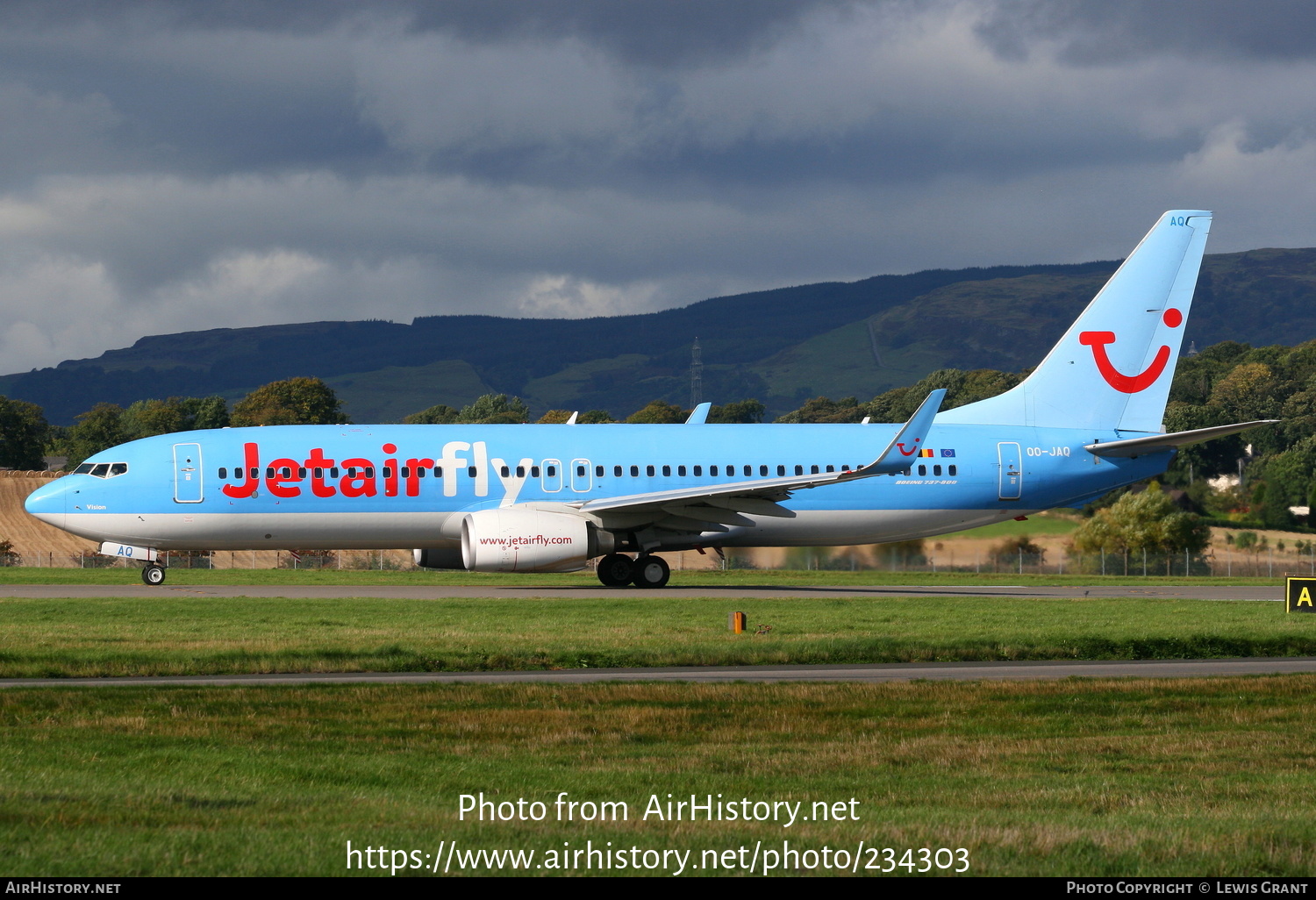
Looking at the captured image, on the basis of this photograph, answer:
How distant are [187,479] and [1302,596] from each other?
2715 cm

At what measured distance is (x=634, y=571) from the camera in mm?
38500

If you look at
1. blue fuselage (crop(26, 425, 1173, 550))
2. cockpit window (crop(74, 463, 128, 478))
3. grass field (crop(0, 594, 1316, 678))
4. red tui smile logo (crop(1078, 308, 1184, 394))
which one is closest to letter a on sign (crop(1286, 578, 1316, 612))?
grass field (crop(0, 594, 1316, 678))

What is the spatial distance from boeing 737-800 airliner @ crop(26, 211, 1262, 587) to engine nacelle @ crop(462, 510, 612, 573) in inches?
1.8

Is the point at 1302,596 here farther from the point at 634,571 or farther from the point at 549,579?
the point at 549,579

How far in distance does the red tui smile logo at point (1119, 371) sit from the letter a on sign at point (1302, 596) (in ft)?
41.9

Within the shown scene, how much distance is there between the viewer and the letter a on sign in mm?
30000

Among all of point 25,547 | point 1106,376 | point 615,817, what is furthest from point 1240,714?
point 25,547

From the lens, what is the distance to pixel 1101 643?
2364cm

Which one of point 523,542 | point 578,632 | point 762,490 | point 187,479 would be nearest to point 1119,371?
point 762,490

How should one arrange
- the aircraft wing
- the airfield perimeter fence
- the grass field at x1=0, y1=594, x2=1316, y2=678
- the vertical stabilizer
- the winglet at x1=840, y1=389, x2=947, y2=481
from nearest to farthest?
the grass field at x1=0, y1=594, x2=1316, y2=678
the winglet at x1=840, y1=389, x2=947, y2=481
the aircraft wing
the vertical stabilizer
the airfield perimeter fence

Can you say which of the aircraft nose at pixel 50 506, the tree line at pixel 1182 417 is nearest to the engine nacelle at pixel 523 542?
the aircraft nose at pixel 50 506

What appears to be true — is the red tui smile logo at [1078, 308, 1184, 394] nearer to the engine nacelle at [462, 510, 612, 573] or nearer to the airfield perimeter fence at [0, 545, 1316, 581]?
the airfield perimeter fence at [0, 545, 1316, 581]

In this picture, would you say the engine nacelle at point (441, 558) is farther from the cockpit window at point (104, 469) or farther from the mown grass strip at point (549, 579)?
the cockpit window at point (104, 469)
